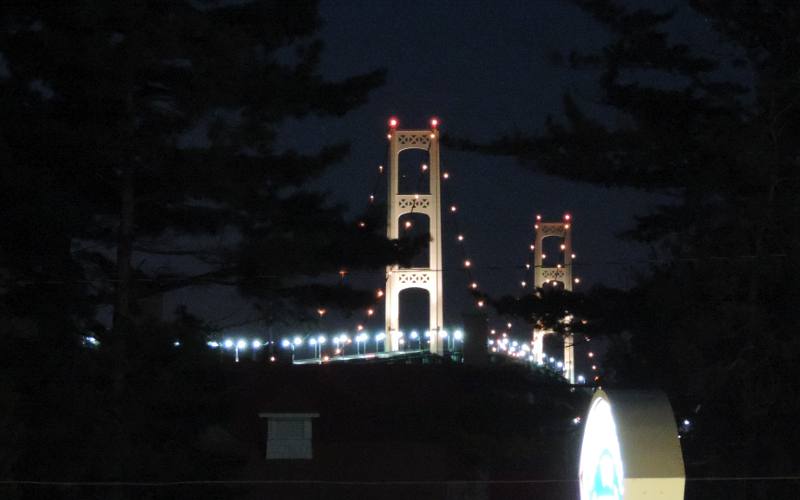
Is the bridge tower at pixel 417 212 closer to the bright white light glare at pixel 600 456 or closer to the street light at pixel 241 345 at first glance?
the street light at pixel 241 345

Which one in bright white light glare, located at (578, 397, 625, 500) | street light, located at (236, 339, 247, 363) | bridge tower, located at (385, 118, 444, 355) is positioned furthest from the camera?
bridge tower, located at (385, 118, 444, 355)

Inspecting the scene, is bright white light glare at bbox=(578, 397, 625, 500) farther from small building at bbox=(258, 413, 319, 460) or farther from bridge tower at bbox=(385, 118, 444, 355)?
bridge tower at bbox=(385, 118, 444, 355)

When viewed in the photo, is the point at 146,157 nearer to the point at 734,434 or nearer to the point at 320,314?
the point at 320,314

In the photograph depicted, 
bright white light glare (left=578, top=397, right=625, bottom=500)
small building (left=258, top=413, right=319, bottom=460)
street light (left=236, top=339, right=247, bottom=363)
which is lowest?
bright white light glare (left=578, top=397, right=625, bottom=500)

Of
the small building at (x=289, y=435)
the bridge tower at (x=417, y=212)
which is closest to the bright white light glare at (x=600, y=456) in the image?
the small building at (x=289, y=435)

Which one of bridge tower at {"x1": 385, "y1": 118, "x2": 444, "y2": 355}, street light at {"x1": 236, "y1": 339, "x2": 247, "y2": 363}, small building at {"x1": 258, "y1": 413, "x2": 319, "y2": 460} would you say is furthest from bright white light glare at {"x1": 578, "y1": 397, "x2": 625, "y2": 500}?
bridge tower at {"x1": 385, "y1": 118, "x2": 444, "y2": 355}

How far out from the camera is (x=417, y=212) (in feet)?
153

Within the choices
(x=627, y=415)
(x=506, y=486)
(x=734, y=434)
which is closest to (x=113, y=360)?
(x=506, y=486)

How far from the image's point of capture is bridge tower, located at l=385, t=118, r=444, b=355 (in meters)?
44.4

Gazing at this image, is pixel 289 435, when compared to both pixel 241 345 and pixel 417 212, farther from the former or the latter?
pixel 417 212

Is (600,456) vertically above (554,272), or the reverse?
(554,272)

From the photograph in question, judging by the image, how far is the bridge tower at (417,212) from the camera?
44.4 meters

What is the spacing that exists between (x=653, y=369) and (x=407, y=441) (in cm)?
487

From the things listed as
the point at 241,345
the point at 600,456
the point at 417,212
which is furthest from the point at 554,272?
the point at 600,456
